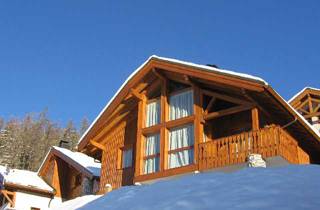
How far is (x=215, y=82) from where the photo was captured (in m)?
14.3

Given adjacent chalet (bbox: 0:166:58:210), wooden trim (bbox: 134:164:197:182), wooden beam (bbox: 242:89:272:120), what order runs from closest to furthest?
wooden beam (bbox: 242:89:272:120) → wooden trim (bbox: 134:164:197:182) → adjacent chalet (bbox: 0:166:58:210)

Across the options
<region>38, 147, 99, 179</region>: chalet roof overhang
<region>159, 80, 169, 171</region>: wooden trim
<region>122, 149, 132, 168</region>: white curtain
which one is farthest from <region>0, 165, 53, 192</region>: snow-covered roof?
<region>159, 80, 169, 171</region>: wooden trim

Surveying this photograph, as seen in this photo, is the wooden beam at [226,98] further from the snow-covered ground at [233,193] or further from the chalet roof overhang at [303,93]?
the chalet roof overhang at [303,93]

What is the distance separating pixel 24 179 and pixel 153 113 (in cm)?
1117

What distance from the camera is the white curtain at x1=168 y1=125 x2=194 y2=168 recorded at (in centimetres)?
1490

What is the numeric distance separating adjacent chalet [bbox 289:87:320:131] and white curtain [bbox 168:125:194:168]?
9.35 meters

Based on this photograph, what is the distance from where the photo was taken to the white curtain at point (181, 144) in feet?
48.9

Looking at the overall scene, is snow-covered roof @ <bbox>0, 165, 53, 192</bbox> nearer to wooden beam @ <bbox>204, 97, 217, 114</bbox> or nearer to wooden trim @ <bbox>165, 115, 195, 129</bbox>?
wooden trim @ <bbox>165, 115, 195, 129</bbox>

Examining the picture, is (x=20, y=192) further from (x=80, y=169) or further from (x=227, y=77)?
(x=227, y=77)

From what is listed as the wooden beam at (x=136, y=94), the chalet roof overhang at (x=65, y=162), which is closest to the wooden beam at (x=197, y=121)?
the wooden beam at (x=136, y=94)

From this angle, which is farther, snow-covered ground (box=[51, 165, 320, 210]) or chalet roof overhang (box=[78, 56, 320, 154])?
chalet roof overhang (box=[78, 56, 320, 154])

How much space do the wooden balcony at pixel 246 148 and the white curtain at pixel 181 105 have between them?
1.71 metres

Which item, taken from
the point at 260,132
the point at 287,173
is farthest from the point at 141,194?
the point at 260,132

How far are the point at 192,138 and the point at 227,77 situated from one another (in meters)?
2.66
